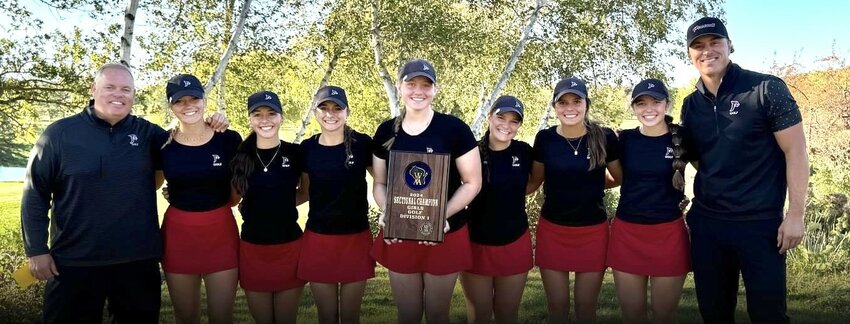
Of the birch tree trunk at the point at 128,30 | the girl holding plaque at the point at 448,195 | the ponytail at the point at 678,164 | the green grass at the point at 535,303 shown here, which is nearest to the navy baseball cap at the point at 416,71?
the girl holding plaque at the point at 448,195

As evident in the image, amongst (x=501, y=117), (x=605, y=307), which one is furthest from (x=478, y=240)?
(x=605, y=307)

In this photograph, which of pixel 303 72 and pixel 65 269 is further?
pixel 303 72

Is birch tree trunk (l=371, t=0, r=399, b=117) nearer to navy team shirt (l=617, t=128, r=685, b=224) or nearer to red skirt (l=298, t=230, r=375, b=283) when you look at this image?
red skirt (l=298, t=230, r=375, b=283)

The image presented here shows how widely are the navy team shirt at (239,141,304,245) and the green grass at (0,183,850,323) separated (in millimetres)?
2707

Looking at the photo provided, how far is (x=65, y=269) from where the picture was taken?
4215 millimetres

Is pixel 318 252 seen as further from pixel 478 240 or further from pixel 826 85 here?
pixel 826 85

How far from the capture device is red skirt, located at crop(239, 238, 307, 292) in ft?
14.7

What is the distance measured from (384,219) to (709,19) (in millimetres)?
2855

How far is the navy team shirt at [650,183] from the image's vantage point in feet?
14.4

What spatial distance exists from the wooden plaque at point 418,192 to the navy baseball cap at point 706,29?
2115mm

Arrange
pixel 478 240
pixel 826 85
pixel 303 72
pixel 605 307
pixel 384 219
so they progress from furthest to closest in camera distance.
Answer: pixel 826 85 → pixel 303 72 → pixel 605 307 → pixel 478 240 → pixel 384 219

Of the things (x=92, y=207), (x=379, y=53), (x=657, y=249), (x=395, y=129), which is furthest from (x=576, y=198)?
(x=379, y=53)

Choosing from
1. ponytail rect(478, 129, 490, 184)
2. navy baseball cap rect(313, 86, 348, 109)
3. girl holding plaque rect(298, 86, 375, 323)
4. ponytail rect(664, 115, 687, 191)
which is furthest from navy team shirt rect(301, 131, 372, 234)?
ponytail rect(664, 115, 687, 191)

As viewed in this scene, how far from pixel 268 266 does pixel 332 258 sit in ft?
1.71
